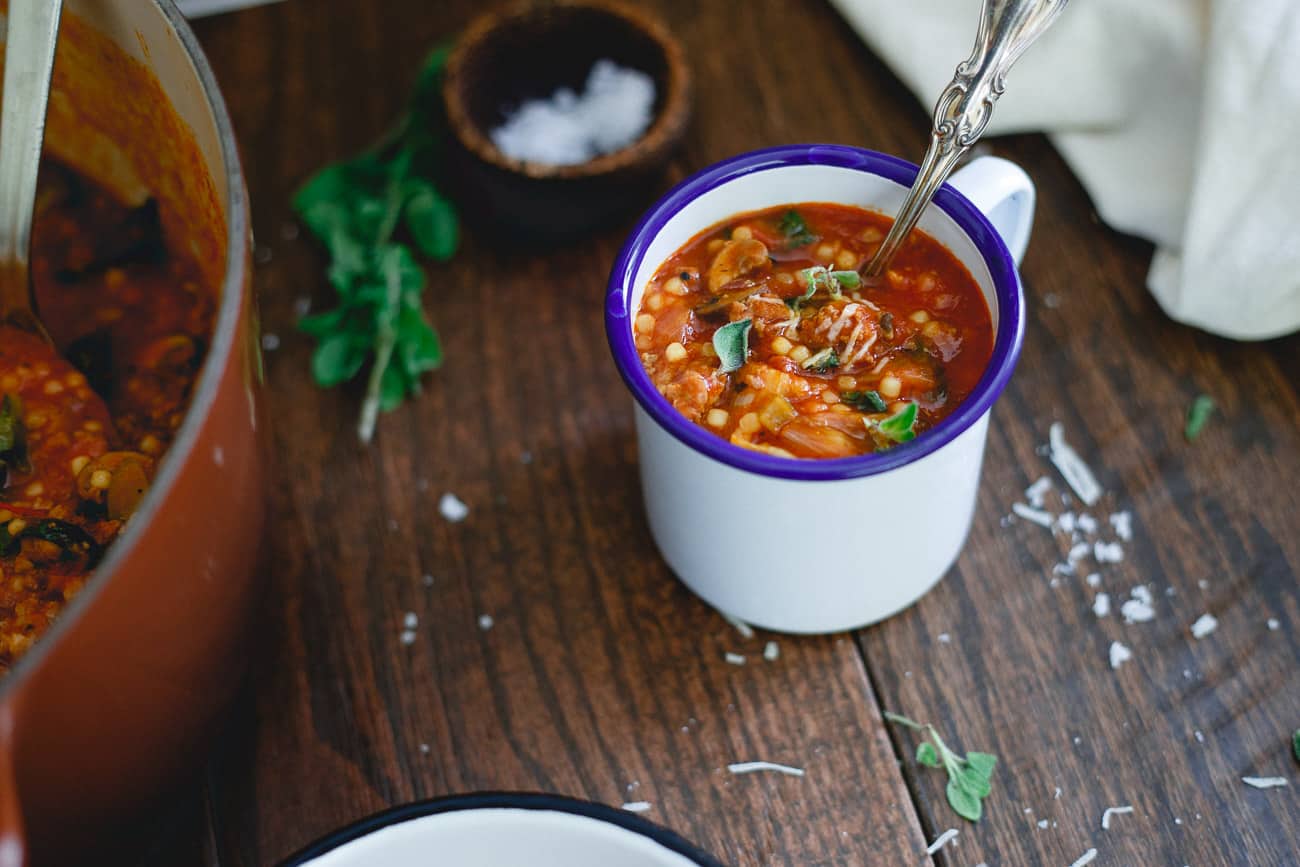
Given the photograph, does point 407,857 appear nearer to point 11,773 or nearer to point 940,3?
point 11,773

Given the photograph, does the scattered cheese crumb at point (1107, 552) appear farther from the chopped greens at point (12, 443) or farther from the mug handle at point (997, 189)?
the chopped greens at point (12, 443)

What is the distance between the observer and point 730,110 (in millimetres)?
1679

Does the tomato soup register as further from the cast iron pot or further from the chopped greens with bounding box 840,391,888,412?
the cast iron pot

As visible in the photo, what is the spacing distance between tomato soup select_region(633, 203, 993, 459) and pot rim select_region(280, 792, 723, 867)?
0.34 meters

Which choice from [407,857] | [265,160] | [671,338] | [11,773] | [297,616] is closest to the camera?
[11,773]

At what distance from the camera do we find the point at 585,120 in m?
1.62

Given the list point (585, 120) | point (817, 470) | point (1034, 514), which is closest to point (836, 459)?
point (817, 470)

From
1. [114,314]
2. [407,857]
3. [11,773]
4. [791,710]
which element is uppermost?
[11,773]

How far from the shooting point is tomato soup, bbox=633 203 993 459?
1.11 metres

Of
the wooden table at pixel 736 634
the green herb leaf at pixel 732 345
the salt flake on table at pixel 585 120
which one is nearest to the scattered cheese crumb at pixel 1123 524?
the wooden table at pixel 736 634

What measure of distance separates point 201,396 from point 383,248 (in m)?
0.70

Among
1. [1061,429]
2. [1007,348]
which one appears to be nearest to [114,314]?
[1007,348]

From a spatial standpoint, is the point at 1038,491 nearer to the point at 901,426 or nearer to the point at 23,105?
the point at 901,426

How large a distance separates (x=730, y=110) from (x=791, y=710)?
0.86 metres
